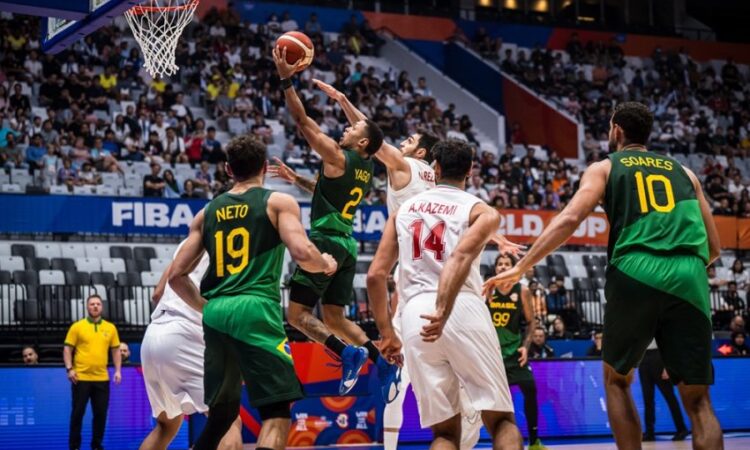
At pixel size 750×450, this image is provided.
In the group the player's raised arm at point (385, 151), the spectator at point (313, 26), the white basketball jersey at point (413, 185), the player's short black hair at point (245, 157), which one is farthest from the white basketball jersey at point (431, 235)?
the spectator at point (313, 26)

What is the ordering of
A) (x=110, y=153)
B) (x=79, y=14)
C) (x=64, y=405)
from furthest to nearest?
(x=110, y=153) → (x=64, y=405) → (x=79, y=14)

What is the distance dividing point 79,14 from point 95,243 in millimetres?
8034

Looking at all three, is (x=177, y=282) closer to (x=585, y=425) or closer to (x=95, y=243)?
(x=585, y=425)

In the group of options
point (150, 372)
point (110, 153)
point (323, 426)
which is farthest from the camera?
point (110, 153)

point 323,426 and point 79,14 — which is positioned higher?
point 79,14

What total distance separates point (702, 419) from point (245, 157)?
314cm

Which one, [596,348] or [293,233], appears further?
[596,348]

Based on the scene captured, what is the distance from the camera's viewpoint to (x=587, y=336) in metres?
18.3

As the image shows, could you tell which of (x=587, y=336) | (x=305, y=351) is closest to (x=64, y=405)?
(x=305, y=351)

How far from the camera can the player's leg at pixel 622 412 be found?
6152 mm

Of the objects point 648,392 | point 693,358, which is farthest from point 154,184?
point 693,358

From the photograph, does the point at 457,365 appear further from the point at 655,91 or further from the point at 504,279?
the point at 655,91

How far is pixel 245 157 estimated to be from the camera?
254 inches

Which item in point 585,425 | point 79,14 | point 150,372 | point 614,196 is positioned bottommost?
point 585,425
